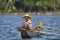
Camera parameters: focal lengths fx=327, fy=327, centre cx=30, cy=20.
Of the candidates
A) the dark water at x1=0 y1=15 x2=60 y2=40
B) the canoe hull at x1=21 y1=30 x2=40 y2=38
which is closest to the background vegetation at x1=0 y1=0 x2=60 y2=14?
the dark water at x1=0 y1=15 x2=60 y2=40

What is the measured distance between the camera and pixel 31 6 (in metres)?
172

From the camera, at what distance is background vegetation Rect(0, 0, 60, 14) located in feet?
562

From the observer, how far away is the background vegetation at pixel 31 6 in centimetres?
17144

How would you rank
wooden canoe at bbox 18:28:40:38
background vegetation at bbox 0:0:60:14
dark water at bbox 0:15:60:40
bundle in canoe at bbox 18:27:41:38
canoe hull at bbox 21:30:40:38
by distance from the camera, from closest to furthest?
bundle in canoe at bbox 18:27:41:38 → wooden canoe at bbox 18:28:40:38 → canoe hull at bbox 21:30:40:38 → dark water at bbox 0:15:60:40 → background vegetation at bbox 0:0:60:14

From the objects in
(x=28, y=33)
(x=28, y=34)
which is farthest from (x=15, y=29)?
(x=28, y=33)

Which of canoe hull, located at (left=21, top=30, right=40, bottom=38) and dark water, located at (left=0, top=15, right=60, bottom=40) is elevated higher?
canoe hull, located at (left=21, top=30, right=40, bottom=38)

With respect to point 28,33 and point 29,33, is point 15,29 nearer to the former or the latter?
point 29,33

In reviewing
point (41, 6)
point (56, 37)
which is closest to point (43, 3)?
point (41, 6)

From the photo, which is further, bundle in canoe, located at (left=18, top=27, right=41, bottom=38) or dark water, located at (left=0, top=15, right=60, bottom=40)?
dark water, located at (left=0, top=15, right=60, bottom=40)

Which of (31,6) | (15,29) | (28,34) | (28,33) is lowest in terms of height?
(31,6)

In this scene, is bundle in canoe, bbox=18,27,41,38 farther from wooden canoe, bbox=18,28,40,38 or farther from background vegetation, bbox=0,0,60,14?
background vegetation, bbox=0,0,60,14

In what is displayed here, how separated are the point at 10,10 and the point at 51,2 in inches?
934

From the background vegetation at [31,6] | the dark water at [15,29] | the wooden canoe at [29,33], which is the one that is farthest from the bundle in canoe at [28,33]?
the background vegetation at [31,6]

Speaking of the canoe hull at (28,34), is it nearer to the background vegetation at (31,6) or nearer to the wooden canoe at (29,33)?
the wooden canoe at (29,33)
